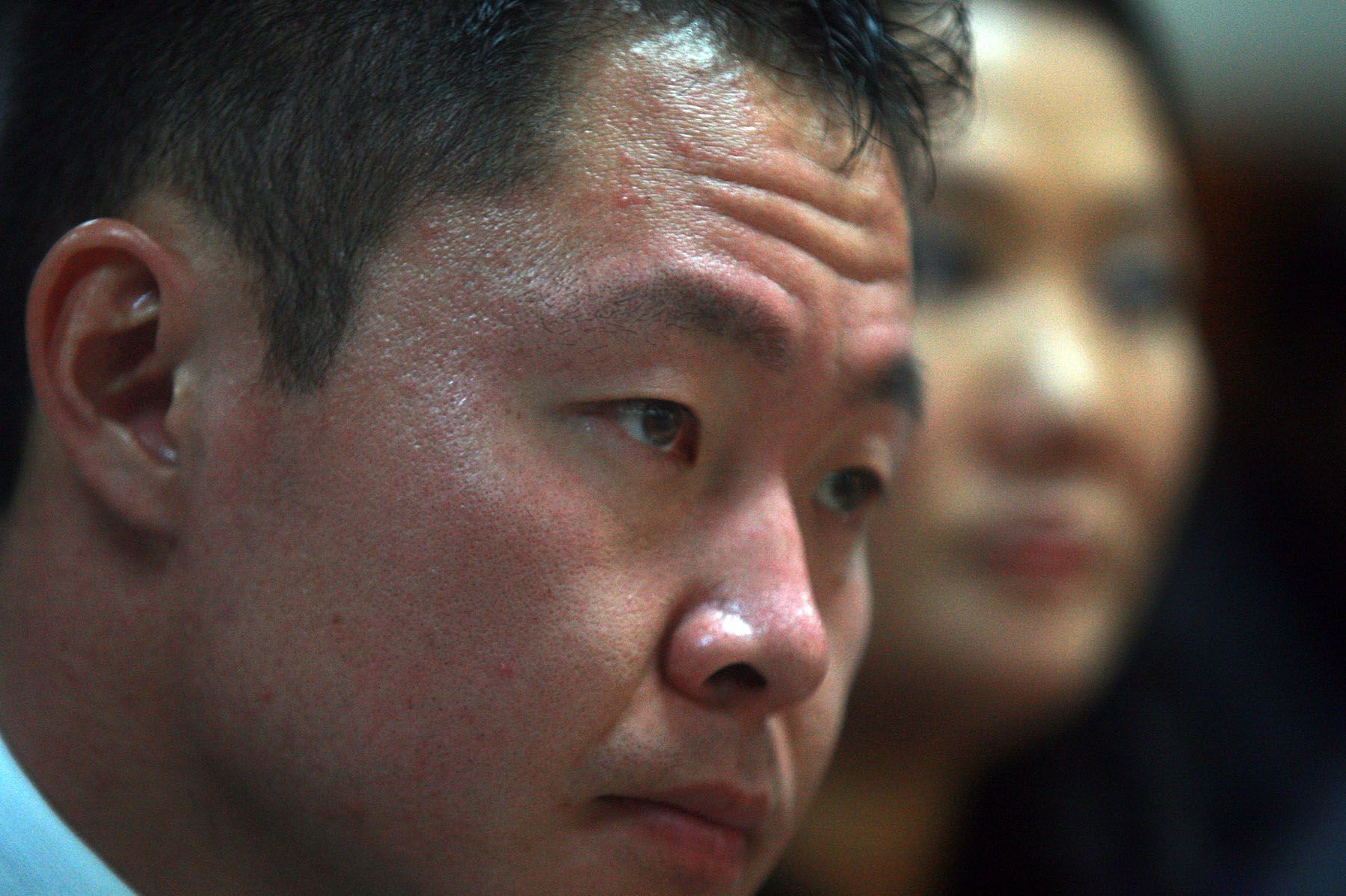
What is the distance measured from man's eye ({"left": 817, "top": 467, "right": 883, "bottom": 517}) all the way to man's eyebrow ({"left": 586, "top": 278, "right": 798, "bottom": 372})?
109mm

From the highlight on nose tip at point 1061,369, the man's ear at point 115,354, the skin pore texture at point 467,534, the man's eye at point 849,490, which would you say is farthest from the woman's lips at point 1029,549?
the man's ear at point 115,354

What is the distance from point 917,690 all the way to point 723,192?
26.6 inches

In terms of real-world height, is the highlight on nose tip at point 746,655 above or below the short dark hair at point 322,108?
below

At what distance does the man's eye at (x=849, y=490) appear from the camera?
77 cm

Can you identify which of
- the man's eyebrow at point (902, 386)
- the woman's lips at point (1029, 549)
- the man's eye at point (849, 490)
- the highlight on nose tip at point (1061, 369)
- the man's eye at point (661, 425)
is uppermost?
the man's eye at point (661, 425)

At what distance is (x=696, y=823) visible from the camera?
2.26 feet

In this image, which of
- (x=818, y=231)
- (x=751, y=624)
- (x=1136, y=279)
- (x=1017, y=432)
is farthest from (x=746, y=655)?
(x=1136, y=279)

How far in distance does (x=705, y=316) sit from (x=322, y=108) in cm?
21

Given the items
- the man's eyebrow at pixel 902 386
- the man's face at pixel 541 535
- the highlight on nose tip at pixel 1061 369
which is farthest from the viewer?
the highlight on nose tip at pixel 1061 369

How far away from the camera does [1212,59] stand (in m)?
2.15

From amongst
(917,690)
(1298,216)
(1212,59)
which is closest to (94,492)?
(917,690)

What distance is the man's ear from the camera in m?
0.67

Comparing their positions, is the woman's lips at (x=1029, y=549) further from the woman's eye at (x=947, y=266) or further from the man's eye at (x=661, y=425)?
the man's eye at (x=661, y=425)

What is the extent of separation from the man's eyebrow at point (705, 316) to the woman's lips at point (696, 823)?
21 cm
